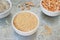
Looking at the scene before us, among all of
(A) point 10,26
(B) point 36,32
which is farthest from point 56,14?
(A) point 10,26

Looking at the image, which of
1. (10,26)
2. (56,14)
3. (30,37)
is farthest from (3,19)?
(56,14)

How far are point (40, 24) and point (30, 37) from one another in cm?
9

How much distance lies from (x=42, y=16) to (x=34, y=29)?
5.2 inches

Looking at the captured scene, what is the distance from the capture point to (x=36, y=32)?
767 millimetres

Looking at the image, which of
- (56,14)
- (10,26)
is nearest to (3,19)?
(10,26)

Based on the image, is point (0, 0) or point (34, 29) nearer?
point (34, 29)

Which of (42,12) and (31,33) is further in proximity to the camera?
(42,12)

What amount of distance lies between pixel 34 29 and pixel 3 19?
191mm

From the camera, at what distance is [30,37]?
750 millimetres

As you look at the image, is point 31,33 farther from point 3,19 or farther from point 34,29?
point 3,19

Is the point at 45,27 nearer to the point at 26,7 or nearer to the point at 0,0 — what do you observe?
the point at 26,7

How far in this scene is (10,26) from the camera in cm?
78

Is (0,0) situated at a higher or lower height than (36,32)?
higher

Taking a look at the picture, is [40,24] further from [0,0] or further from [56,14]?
[0,0]
